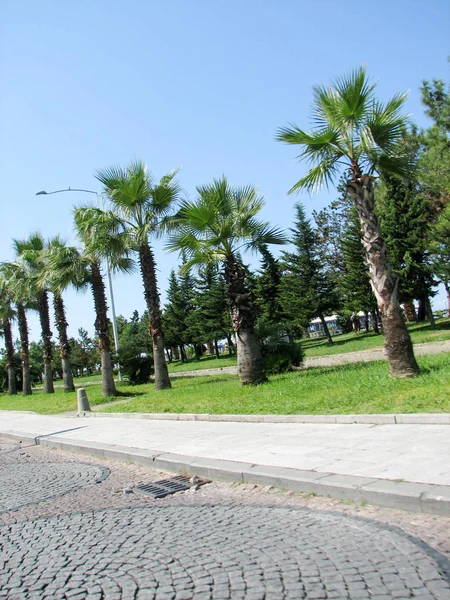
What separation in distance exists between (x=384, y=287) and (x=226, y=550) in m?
8.43

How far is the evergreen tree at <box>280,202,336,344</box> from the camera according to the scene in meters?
43.1

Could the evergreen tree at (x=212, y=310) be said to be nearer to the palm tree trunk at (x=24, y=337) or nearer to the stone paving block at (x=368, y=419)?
the palm tree trunk at (x=24, y=337)

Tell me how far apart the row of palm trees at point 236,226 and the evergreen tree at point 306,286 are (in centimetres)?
2156

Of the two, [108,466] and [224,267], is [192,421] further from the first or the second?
[224,267]

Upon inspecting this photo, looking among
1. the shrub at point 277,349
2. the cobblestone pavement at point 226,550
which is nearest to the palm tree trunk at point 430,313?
the shrub at point 277,349

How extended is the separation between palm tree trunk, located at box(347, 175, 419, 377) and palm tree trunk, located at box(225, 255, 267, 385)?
16.7ft

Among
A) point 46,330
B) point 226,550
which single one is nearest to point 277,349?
point 226,550

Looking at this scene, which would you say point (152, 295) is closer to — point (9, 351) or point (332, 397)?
point (332, 397)

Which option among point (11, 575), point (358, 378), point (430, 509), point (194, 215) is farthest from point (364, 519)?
point (194, 215)

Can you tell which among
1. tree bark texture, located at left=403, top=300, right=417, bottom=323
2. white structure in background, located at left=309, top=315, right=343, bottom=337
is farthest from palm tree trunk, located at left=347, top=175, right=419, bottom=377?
white structure in background, located at left=309, top=315, right=343, bottom=337

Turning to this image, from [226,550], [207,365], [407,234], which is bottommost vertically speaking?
[226,550]

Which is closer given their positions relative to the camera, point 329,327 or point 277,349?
point 277,349

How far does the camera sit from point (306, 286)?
142 ft

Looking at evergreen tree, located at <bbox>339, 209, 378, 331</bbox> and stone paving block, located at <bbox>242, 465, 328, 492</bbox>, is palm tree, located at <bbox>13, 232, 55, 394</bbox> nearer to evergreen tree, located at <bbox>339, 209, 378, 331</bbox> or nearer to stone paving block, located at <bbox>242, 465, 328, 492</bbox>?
evergreen tree, located at <bbox>339, 209, 378, 331</bbox>
